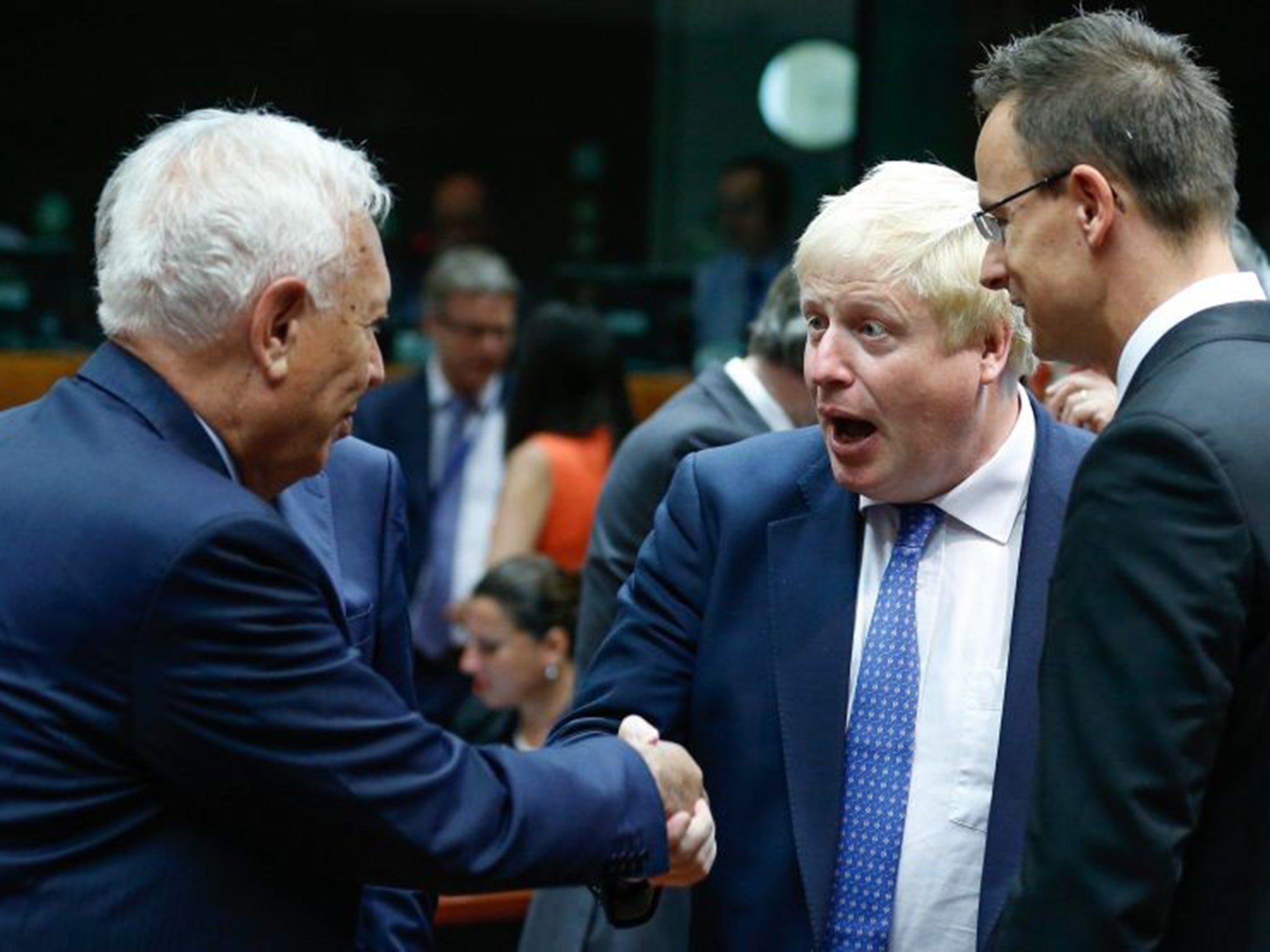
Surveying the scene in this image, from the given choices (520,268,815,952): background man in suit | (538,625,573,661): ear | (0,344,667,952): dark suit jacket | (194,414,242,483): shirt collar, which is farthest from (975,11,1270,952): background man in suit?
(538,625,573,661): ear

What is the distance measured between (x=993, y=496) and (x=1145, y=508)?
600mm

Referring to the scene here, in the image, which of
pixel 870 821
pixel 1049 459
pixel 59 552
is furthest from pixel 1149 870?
pixel 59 552

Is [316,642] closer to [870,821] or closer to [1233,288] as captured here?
[870,821]

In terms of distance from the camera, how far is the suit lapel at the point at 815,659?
259cm

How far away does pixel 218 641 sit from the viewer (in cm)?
210

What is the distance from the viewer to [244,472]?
231 centimetres

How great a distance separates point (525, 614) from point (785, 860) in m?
2.42

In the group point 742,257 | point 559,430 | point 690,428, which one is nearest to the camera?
point 690,428

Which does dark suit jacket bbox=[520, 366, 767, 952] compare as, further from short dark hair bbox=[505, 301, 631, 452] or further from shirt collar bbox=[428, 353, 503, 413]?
shirt collar bbox=[428, 353, 503, 413]

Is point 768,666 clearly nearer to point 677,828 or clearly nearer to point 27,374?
point 677,828

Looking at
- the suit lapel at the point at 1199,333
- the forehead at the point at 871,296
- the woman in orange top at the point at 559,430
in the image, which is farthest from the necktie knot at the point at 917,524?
the woman in orange top at the point at 559,430

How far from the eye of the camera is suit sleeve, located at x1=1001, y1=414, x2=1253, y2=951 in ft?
6.89

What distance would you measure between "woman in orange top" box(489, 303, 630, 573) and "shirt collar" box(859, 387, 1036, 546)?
2946 mm

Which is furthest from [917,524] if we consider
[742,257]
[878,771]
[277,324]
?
[742,257]
